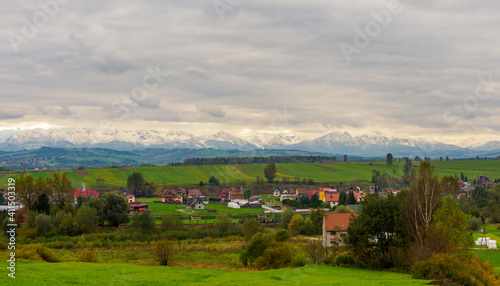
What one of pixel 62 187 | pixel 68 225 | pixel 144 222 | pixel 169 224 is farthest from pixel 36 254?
pixel 62 187

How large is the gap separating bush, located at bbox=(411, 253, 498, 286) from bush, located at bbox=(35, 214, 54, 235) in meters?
53.3

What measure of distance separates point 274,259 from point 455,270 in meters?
15.7

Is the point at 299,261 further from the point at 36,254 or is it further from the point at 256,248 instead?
the point at 36,254

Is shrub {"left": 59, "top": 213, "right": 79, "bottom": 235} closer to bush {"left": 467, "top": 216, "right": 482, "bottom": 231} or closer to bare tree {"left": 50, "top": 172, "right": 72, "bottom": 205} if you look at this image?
bare tree {"left": 50, "top": 172, "right": 72, "bottom": 205}

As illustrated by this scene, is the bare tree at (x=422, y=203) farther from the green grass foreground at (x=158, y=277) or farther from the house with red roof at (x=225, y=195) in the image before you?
the house with red roof at (x=225, y=195)

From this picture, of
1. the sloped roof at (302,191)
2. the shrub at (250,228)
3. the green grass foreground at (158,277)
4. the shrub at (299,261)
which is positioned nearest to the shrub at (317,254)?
the shrub at (299,261)

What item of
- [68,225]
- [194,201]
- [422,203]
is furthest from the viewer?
[194,201]

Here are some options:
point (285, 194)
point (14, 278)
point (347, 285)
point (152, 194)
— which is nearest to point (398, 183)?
point (285, 194)

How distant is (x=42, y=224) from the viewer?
198 ft

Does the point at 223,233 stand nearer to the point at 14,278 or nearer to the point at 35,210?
the point at 35,210

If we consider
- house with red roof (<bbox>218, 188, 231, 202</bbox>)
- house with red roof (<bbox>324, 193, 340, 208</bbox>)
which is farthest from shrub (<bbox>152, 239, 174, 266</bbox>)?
house with red roof (<bbox>218, 188, 231, 202</bbox>)

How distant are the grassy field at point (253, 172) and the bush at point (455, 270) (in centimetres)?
11778

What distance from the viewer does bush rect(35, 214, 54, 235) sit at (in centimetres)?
6006

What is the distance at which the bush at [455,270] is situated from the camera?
24484 mm
